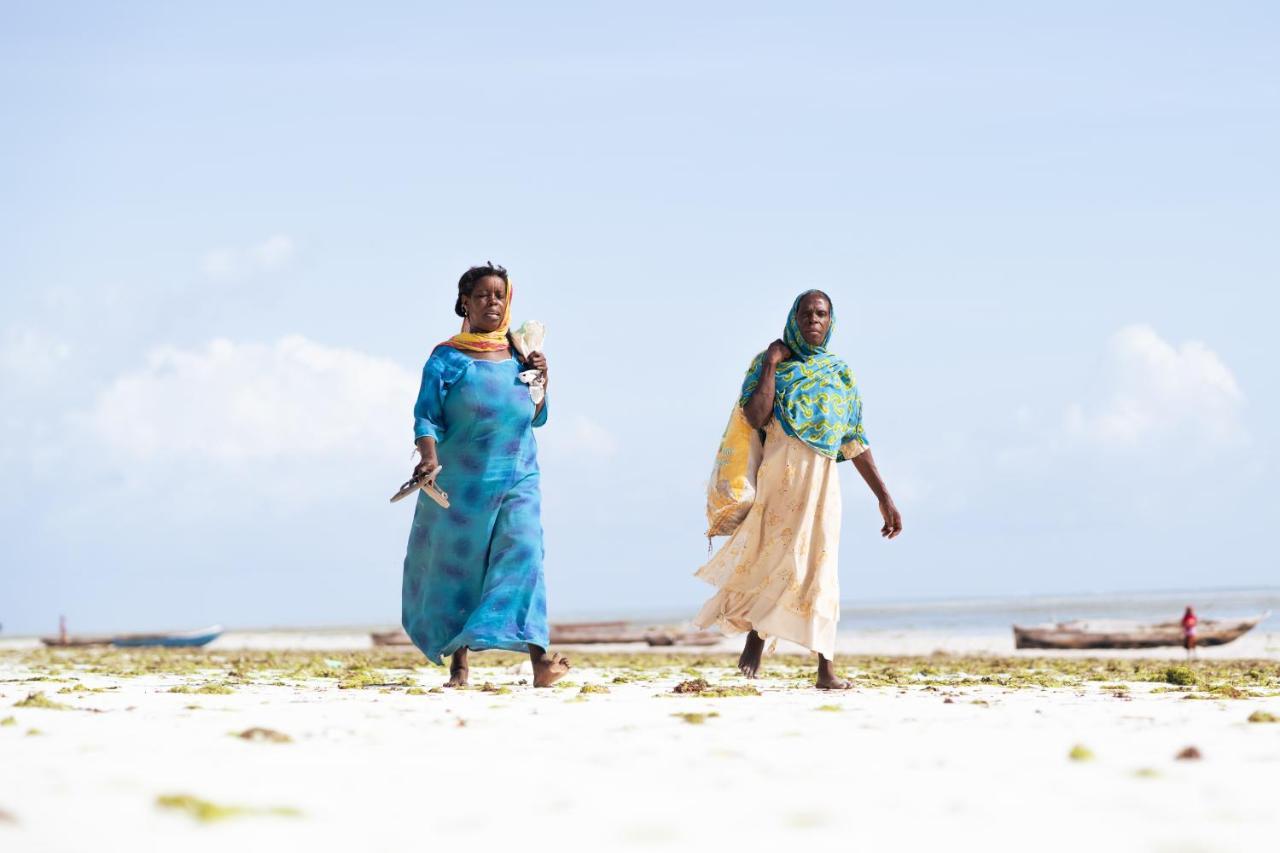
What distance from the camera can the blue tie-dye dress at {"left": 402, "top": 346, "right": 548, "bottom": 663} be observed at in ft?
27.3

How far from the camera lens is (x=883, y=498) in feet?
31.0

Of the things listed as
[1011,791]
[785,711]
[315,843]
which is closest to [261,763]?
[315,843]

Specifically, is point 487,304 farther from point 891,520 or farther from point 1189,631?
point 1189,631

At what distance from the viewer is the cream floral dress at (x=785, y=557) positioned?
28.2 feet

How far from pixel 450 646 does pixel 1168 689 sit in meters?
4.35

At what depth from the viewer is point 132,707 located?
21.4 ft

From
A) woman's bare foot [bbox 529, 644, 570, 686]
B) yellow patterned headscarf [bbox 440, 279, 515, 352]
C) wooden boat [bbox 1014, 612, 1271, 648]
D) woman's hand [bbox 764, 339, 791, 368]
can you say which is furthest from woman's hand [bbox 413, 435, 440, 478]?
wooden boat [bbox 1014, 612, 1271, 648]

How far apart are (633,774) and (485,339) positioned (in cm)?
472

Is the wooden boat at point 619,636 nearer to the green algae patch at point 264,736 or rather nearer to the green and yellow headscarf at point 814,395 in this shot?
the green and yellow headscarf at point 814,395

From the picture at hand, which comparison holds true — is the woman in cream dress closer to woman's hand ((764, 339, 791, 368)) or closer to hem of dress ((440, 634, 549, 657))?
woman's hand ((764, 339, 791, 368))

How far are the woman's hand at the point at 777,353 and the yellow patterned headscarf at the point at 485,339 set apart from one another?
5.53 ft

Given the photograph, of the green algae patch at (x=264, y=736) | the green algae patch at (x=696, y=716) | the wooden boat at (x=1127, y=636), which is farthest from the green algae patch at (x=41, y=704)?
the wooden boat at (x=1127, y=636)

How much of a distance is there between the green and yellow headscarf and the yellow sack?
0.20 meters

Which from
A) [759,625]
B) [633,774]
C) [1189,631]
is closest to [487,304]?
[759,625]
